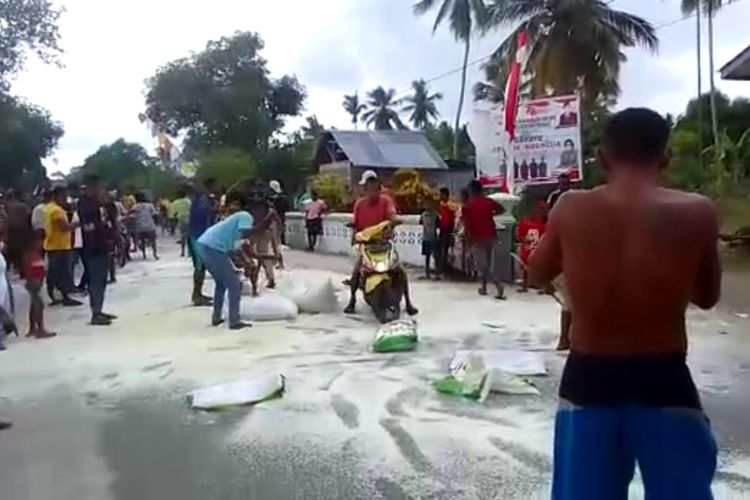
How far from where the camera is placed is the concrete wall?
1575cm

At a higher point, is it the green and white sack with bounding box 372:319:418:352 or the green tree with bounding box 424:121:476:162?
the green tree with bounding box 424:121:476:162

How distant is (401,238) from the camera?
802 inches

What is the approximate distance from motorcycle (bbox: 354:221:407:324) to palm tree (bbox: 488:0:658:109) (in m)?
21.0

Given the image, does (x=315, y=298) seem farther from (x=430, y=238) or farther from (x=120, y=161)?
(x=120, y=161)

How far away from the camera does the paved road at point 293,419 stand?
5625 mm

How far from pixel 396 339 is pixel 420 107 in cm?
7723

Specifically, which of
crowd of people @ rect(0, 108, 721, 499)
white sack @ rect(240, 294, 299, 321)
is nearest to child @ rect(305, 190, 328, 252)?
white sack @ rect(240, 294, 299, 321)

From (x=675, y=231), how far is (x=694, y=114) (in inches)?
1864

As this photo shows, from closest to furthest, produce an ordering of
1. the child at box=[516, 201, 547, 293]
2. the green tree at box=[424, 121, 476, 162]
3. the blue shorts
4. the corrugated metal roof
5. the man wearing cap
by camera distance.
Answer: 1. the blue shorts
2. the child at box=[516, 201, 547, 293]
3. the man wearing cap
4. the corrugated metal roof
5. the green tree at box=[424, 121, 476, 162]

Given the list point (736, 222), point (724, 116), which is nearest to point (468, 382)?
point (736, 222)

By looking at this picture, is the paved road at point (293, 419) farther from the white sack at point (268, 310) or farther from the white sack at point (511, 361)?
the white sack at point (268, 310)

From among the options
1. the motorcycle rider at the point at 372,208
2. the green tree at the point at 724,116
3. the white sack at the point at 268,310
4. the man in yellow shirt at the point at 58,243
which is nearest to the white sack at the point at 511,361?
the motorcycle rider at the point at 372,208

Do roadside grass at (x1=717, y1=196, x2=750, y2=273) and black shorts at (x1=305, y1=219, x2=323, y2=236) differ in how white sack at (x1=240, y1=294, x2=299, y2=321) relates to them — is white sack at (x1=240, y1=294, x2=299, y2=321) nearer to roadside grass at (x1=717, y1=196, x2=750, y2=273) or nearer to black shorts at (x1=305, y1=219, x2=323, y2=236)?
roadside grass at (x1=717, y1=196, x2=750, y2=273)

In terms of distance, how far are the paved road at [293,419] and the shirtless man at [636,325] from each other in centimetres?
181
